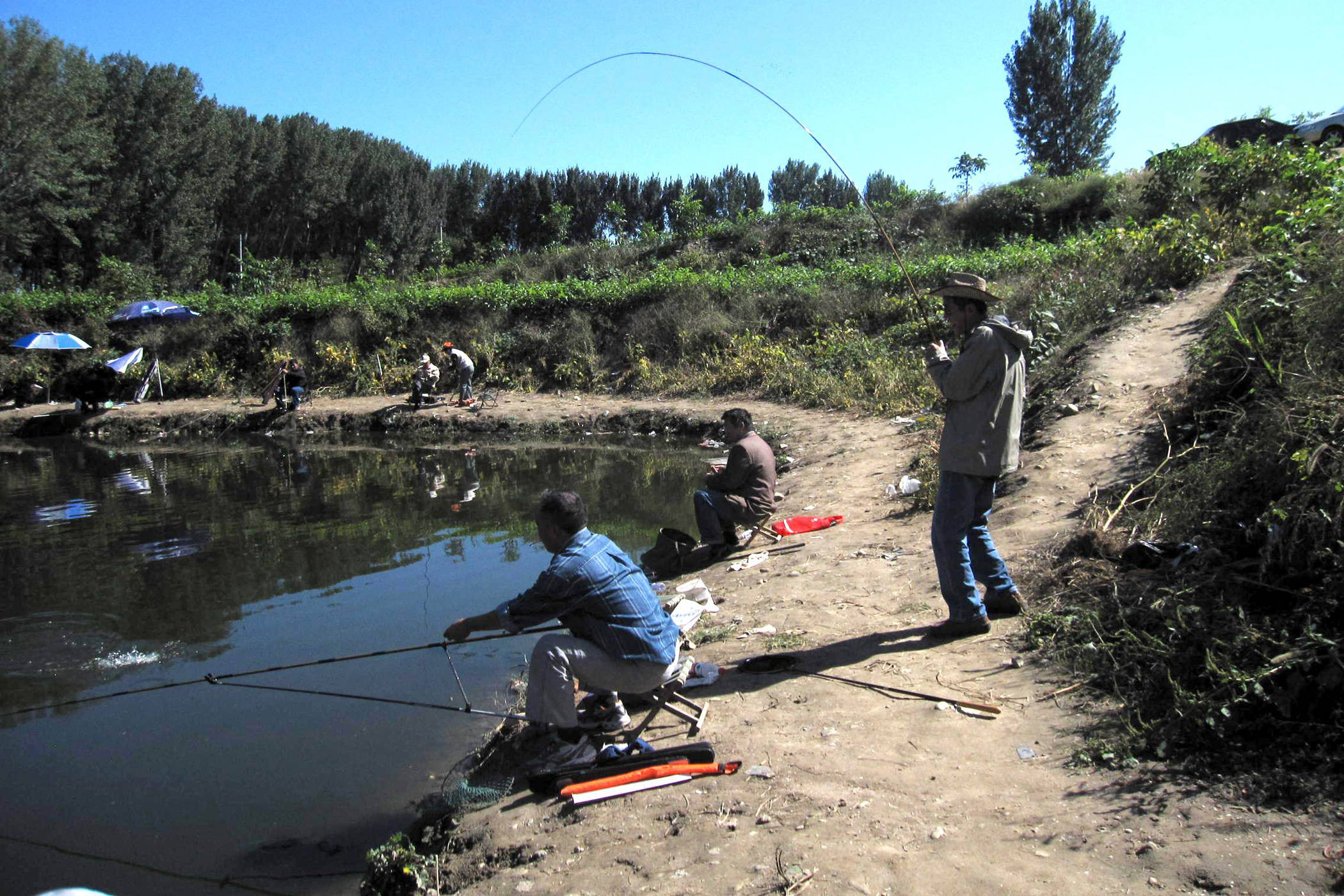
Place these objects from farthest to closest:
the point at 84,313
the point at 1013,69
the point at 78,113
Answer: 1. the point at 1013,69
2. the point at 78,113
3. the point at 84,313

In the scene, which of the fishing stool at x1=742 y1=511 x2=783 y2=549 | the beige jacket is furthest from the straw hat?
the fishing stool at x1=742 y1=511 x2=783 y2=549

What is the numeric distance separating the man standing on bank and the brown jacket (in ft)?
10.2

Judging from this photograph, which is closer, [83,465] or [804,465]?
[804,465]

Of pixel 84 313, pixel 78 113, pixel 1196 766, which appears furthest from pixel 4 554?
pixel 78 113

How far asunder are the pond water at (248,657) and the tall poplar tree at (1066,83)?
37.7 m

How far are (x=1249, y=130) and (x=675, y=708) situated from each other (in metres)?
22.6

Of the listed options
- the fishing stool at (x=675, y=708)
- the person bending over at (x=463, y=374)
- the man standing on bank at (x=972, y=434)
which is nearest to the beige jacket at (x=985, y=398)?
the man standing on bank at (x=972, y=434)

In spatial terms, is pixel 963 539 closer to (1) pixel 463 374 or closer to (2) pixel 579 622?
(2) pixel 579 622

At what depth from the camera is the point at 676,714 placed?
4277mm

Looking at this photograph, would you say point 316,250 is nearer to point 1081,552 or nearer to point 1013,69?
point 1013,69

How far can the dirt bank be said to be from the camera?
117 inches

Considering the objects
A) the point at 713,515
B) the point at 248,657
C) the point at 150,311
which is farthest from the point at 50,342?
the point at 713,515

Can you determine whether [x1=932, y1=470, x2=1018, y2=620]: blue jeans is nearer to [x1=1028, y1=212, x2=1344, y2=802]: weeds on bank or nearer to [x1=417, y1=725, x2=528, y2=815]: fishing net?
[x1=1028, y1=212, x2=1344, y2=802]: weeds on bank

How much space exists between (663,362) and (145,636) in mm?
14476
